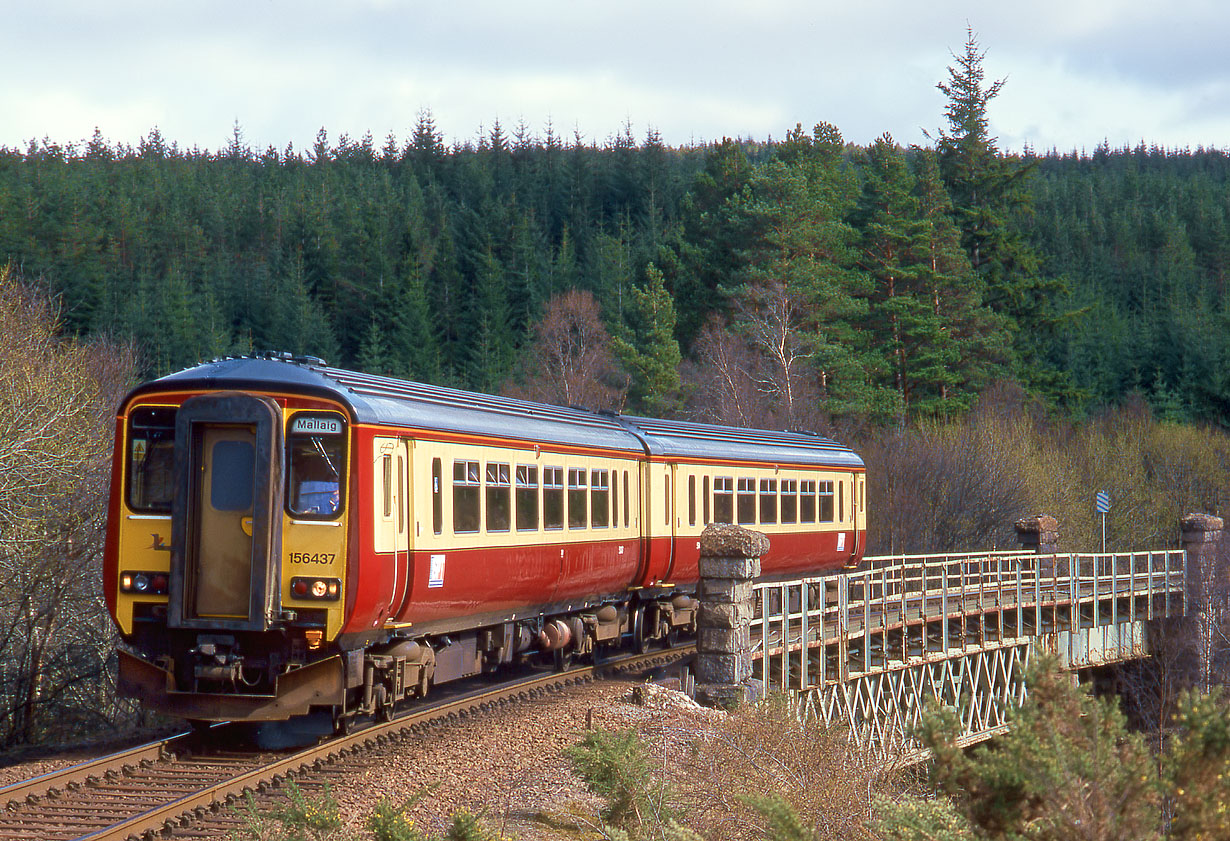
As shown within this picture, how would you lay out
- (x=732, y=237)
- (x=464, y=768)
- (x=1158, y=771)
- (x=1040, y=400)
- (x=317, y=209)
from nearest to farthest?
(x=1158, y=771), (x=464, y=768), (x=732, y=237), (x=1040, y=400), (x=317, y=209)

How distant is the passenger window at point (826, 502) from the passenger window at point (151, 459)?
14.1m

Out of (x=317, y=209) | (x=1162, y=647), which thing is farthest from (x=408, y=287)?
(x=1162, y=647)

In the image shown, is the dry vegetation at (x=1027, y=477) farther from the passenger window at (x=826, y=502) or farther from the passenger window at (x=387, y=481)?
the passenger window at (x=387, y=481)

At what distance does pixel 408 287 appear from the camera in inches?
2601

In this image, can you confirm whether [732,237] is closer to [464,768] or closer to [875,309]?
[875,309]

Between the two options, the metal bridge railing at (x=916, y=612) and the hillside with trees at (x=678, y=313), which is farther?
the hillside with trees at (x=678, y=313)

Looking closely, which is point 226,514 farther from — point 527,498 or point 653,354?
point 653,354

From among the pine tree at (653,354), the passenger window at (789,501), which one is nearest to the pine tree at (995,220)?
the pine tree at (653,354)

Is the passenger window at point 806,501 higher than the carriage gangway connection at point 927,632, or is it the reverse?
the passenger window at point 806,501

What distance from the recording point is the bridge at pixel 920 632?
49.7ft

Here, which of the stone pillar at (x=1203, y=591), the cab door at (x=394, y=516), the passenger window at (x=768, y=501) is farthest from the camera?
the stone pillar at (x=1203, y=591)

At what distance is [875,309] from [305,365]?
3984 cm

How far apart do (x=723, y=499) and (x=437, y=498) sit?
866cm

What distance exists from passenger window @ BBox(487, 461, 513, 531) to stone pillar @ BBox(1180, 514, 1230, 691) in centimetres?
2065
